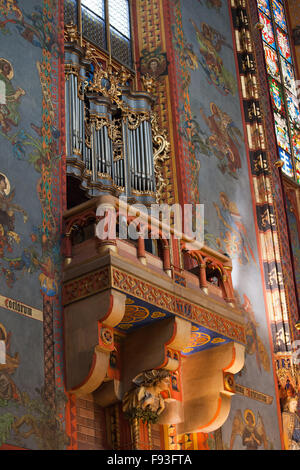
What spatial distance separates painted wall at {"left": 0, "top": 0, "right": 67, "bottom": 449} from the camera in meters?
9.52

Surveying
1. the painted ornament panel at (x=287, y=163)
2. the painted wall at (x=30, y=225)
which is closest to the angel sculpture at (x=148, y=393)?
the painted wall at (x=30, y=225)

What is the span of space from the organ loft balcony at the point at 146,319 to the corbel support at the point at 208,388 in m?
0.01

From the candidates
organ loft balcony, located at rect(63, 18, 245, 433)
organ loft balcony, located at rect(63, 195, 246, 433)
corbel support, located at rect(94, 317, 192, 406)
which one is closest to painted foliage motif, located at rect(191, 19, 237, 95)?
organ loft balcony, located at rect(63, 18, 245, 433)

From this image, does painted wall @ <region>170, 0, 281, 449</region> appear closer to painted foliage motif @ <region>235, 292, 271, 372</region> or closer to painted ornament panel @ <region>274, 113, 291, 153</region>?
painted foliage motif @ <region>235, 292, 271, 372</region>

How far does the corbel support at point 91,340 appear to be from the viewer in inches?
393

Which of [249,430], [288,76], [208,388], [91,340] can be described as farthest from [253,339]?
[288,76]

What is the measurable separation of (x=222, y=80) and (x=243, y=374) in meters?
5.97

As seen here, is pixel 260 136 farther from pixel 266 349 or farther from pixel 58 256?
pixel 58 256

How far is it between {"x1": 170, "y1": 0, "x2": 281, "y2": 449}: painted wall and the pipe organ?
806 millimetres

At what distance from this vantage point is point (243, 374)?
13102 millimetres

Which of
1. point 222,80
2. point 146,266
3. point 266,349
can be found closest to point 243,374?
point 266,349

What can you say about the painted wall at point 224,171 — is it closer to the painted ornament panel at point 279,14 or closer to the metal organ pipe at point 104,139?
the metal organ pipe at point 104,139

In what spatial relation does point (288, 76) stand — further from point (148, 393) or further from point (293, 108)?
point (148, 393)

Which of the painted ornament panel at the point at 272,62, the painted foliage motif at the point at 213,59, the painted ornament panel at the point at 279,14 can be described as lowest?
the painted foliage motif at the point at 213,59
